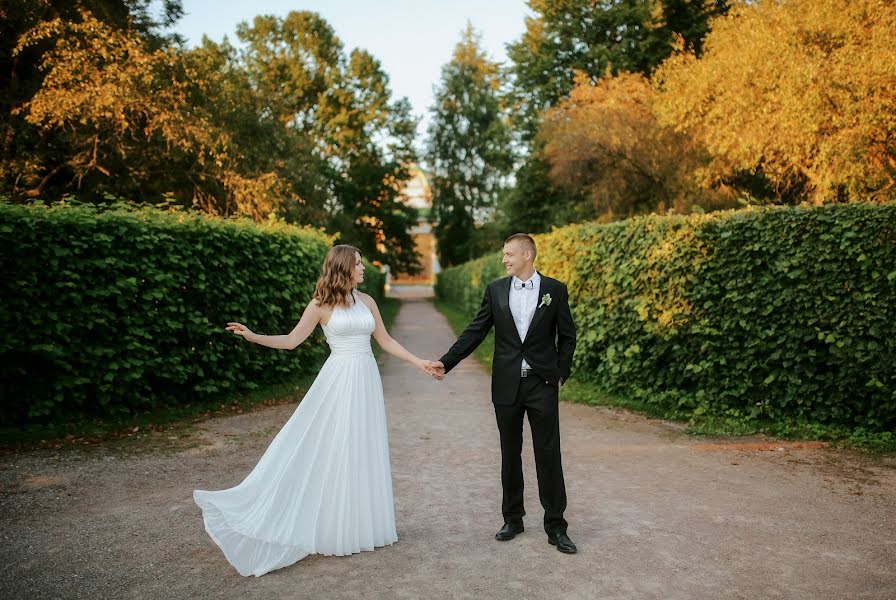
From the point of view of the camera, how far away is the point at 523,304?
4844 mm

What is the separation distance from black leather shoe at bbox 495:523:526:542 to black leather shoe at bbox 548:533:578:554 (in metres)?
0.26

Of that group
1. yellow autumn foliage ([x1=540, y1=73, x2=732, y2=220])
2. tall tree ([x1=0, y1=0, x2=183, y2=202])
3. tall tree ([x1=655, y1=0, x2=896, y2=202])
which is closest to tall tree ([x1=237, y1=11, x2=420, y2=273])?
yellow autumn foliage ([x1=540, y1=73, x2=732, y2=220])

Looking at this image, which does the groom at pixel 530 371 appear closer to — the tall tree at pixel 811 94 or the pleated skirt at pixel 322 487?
the pleated skirt at pixel 322 487

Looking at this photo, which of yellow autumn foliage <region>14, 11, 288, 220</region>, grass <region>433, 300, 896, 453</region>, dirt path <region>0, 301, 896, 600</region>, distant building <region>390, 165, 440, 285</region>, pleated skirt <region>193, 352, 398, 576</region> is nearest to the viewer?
dirt path <region>0, 301, 896, 600</region>

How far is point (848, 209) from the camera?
7.97m

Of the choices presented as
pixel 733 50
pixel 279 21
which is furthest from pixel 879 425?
pixel 279 21

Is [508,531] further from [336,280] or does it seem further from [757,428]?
[757,428]

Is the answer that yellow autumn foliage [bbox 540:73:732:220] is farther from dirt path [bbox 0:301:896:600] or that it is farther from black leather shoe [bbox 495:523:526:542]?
black leather shoe [bbox 495:523:526:542]

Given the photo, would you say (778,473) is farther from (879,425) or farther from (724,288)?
(724,288)

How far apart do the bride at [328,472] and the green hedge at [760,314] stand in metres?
5.80

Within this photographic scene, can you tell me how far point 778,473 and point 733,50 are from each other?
1585cm

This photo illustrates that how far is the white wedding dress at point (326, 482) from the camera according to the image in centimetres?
444

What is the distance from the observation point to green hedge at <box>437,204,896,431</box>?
25.6 ft

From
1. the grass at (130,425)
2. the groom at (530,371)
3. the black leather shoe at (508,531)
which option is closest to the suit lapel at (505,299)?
the groom at (530,371)
